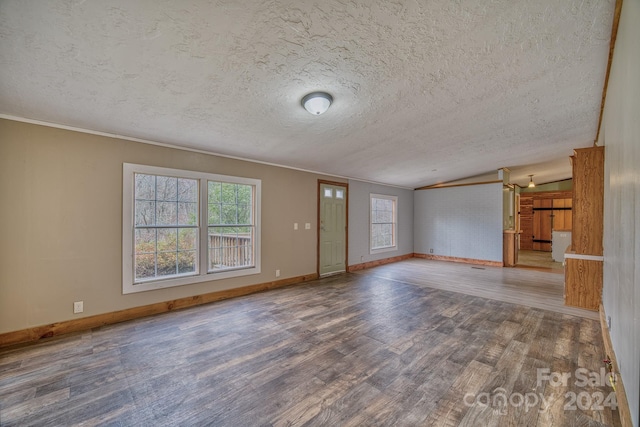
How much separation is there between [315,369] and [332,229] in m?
4.00

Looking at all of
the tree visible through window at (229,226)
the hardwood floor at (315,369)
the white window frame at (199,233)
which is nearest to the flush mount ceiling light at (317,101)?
the white window frame at (199,233)

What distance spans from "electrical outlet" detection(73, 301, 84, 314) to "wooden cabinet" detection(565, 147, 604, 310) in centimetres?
657

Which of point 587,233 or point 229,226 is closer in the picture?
point 587,233

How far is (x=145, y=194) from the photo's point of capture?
367 centimetres

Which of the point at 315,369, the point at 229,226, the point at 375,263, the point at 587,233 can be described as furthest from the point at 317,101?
the point at 375,263

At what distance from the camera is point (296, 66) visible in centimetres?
225

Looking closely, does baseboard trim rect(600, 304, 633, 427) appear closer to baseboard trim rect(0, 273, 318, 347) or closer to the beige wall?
baseboard trim rect(0, 273, 318, 347)

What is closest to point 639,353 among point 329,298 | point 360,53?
point 360,53

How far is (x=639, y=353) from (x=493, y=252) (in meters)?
6.70

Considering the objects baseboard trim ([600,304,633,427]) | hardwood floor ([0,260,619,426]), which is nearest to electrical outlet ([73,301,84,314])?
hardwood floor ([0,260,619,426])

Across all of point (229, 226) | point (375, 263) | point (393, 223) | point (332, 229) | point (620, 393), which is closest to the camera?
point (620, 393)

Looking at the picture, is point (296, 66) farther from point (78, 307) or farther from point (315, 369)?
point (78, 307)

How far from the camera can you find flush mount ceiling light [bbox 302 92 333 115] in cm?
266

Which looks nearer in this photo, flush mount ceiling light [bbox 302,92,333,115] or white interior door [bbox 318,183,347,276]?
flush mount ceiling light [bbox 302,92,333,115]
